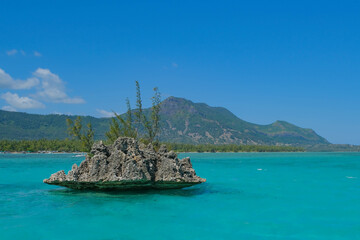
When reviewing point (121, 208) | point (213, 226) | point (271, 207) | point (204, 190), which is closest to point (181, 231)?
point (213, 226)

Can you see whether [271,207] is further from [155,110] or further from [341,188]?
[155,110]

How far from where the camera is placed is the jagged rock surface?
2269 centimetres

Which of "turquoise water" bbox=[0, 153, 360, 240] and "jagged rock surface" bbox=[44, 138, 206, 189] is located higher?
"jagged rock surface" bbox=[44, 138, 206, 189]

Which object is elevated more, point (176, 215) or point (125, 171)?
point (125, 171)

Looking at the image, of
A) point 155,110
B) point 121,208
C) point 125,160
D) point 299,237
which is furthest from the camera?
point 155,110

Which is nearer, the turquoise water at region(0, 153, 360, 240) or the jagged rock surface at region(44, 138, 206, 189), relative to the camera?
the turquoise water at region(0, 153, 360, 240)

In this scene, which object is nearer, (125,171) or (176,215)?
(176,215)

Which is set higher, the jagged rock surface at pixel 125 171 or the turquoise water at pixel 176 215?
the jagged rock surface at pixel 125 171

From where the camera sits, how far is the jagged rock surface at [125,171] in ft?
74.4

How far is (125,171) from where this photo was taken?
2247 cm

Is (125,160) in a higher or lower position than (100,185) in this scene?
higher

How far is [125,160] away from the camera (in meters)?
23.6

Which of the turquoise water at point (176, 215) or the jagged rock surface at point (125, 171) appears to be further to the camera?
the jagged rock surface at point (125, 171)

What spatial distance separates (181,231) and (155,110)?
993 inches
